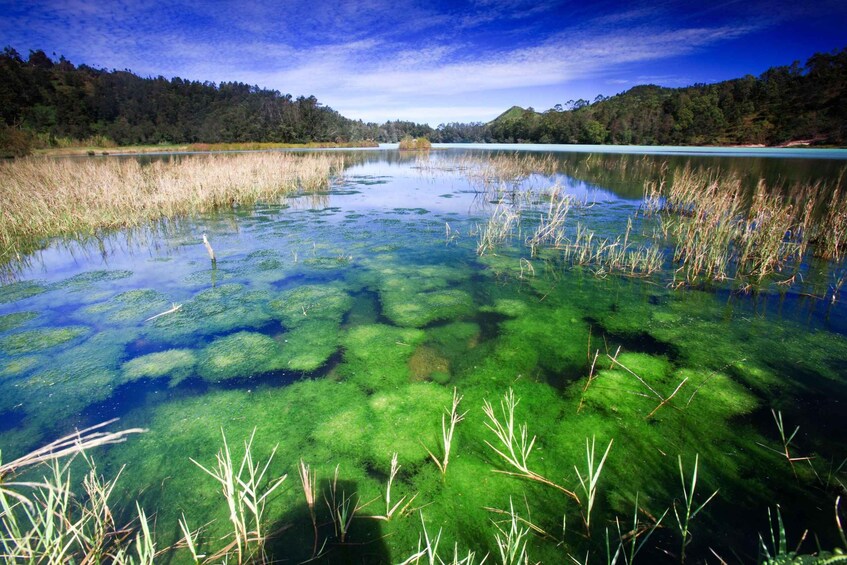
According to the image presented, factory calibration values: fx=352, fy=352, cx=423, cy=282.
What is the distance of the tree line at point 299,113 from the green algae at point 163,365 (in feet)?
178

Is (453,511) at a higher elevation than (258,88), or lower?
lower

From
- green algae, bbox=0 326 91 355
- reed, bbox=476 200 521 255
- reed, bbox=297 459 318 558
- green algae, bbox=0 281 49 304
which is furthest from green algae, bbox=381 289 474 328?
green algae, bbox=0 281 49 304

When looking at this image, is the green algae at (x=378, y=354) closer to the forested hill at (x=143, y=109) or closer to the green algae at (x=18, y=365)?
the green algae at (x=18, y=365)

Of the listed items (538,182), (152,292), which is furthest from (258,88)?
(152,292)

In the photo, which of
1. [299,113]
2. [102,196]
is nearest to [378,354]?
[102,196]

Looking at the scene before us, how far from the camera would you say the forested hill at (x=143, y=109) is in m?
54.8

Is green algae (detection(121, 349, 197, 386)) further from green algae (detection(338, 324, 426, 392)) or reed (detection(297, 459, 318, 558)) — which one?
reed (detection(297, 459, 318, 558))

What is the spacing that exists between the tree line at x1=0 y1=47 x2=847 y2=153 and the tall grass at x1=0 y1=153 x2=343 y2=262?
43914 millimetres

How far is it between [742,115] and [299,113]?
245 feet

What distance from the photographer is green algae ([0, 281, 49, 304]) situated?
14.9ft

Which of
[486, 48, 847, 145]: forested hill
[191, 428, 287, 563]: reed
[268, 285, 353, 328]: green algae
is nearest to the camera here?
[191, 428, 287, 563]: reed

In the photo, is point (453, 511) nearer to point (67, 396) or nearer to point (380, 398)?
point (380, 398)

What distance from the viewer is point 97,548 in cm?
157

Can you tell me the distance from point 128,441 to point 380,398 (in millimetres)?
1767
